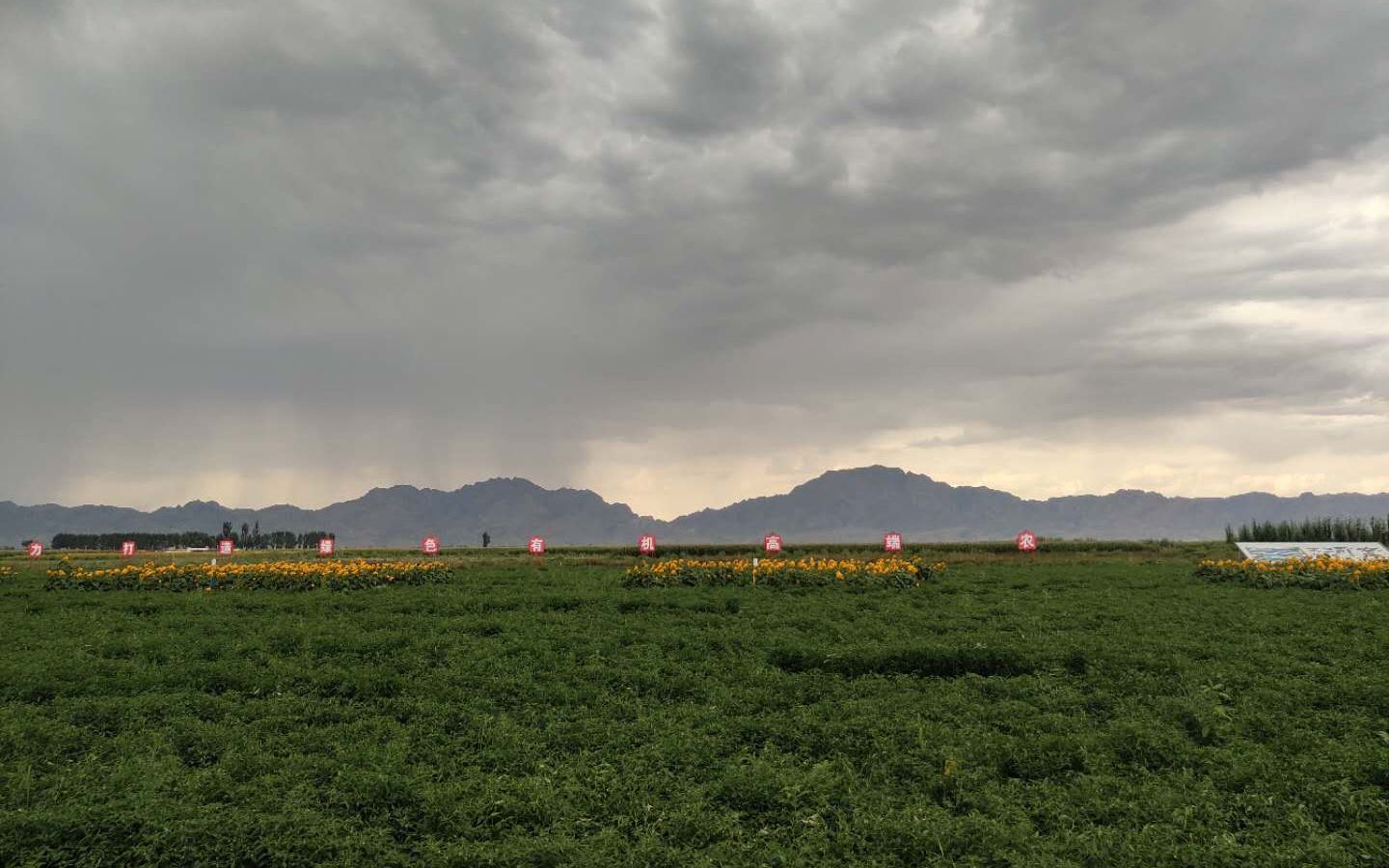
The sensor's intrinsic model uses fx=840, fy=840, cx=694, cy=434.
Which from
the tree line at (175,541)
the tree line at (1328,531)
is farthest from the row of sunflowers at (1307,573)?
the tree line at (175,541)

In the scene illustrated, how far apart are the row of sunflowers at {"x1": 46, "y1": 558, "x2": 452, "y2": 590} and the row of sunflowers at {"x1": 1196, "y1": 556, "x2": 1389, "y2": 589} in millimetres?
30251

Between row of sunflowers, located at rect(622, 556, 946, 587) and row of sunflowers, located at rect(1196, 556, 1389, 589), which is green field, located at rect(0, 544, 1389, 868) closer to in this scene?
row of sunflowers, located at rect(622, 556, 946, 587)

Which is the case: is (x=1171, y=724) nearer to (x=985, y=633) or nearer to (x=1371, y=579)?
(x=985, y=633)

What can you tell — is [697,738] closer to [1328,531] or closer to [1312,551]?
[1312,551]

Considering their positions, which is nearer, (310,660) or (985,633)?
(310,660)

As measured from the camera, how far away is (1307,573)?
101ft

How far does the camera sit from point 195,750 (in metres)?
14.1

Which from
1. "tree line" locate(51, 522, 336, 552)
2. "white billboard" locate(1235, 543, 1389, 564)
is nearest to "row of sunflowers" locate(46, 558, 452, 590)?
"white billboard" locate(1235, 543, 1389, 564)

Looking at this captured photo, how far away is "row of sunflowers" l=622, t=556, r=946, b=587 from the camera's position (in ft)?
96.5

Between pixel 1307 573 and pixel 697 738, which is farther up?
pixel 1307 573

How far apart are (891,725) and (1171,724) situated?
16.4 ft

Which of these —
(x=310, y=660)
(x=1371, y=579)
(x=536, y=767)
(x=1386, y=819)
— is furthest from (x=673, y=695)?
(x=1371, y=579)

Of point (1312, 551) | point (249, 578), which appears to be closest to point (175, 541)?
point (249, 578)

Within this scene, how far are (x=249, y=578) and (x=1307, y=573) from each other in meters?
38.9
